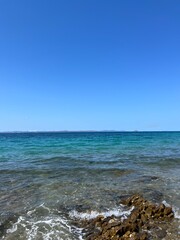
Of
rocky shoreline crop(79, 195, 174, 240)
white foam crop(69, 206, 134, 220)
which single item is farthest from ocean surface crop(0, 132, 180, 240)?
rocky shoreline crop(79, 195, 174, 240)

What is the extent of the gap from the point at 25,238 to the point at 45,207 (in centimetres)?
253

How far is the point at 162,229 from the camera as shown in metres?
7.17

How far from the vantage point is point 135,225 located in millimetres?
7137

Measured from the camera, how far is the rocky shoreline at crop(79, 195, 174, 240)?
6586 mm

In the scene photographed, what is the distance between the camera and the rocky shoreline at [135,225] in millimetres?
6586

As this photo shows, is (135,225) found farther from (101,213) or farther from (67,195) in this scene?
(67,195)

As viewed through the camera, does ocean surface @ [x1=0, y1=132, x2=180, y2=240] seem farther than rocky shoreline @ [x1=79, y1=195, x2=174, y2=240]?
Yes

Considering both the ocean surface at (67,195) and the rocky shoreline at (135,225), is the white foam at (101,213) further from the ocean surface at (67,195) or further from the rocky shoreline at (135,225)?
the rocky shoreline at (135,225)

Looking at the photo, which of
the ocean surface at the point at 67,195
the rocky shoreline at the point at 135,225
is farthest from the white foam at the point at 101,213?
the rocky shoreline at the point at 135,225

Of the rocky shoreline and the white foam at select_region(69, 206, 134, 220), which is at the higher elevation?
the rocky shoreline

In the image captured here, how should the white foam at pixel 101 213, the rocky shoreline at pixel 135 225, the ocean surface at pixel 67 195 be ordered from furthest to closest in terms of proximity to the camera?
the white foam at pixel 101 213 → the ocean surface at pixel 67 195 → the rocky shoreline at pixel 135 225

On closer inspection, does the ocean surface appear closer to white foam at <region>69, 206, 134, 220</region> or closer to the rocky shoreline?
white foam at <region>69, 206, 134, 220</region>

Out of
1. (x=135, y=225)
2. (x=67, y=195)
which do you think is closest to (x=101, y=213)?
(x=135, y=225)

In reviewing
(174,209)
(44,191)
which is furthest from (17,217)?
(174,209)
